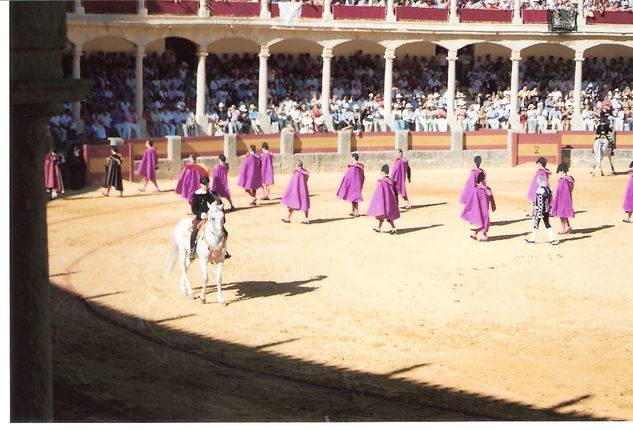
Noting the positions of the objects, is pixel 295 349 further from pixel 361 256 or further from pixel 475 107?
pixel 475 107

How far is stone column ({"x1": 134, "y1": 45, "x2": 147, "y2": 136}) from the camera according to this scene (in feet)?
109

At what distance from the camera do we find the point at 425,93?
130 ft

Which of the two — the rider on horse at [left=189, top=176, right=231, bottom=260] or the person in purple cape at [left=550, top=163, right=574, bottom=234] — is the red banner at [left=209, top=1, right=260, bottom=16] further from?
the rider on horse at [left=189, top=176, right=231, bottom=260]

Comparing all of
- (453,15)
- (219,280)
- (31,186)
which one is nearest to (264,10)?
(453,15)

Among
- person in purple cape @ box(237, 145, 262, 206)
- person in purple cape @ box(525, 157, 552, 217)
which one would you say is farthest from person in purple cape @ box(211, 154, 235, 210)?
person in purple cape @ box(525, 157, 552, 217)

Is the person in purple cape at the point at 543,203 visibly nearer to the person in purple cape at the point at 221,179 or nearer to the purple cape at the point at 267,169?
the person in purple cape at the point at 221,179

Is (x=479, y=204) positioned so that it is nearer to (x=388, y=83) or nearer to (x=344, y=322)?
(x=344, y=322)

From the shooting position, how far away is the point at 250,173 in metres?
25.8

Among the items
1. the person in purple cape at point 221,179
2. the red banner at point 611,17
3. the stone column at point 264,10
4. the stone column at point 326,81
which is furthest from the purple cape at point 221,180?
the red banner at point 611,17

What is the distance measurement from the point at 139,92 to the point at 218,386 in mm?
20964

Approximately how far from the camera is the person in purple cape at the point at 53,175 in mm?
26188

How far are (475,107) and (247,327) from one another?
2312 centimetres

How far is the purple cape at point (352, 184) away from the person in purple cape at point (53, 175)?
632 centimetres

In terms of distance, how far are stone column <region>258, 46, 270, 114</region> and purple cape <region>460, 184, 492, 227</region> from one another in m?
14.4
